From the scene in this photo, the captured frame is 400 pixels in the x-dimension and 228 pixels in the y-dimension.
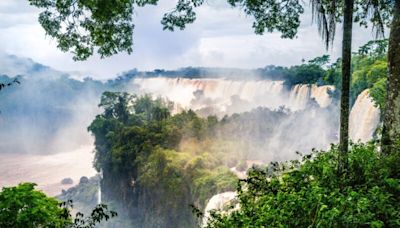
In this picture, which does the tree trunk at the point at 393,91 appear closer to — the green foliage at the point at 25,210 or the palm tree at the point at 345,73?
the palm tree at the point at 345,73

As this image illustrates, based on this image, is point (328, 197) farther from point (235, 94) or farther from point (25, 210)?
point (235, 94)

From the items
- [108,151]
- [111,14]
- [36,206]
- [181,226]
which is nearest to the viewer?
[36,206]

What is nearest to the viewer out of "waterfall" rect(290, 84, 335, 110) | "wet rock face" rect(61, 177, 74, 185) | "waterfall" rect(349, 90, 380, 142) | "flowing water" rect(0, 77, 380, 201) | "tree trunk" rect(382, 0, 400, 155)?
"tree trunk" rect(382, 0, 400, 155)

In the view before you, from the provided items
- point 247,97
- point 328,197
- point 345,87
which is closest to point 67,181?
point 247,97

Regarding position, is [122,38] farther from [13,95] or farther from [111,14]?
[13,95]

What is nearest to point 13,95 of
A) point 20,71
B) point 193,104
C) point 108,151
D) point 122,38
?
point 20,71

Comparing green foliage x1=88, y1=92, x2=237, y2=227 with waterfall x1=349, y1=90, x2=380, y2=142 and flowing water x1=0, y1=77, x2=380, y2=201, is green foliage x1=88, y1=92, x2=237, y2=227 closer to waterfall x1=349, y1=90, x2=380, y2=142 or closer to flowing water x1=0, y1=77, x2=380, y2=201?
waterfall x1=349, y1=90, x2=380, y2=142

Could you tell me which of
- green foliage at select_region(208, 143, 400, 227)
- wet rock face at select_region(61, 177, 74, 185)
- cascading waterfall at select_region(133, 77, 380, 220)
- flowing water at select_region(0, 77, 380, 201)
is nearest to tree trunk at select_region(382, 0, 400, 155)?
green foliage at select_region(208, 143, 400, 227)
